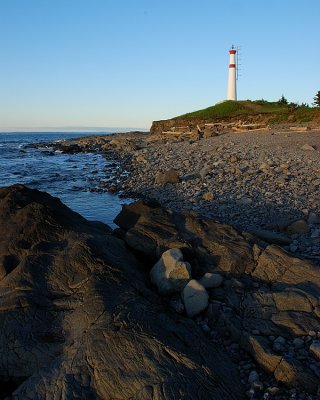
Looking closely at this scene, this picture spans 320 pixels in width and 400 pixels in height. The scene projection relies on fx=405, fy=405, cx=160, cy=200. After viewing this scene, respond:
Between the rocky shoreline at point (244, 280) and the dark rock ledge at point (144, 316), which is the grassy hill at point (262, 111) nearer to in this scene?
the rocky shoreline at point (244, 280)

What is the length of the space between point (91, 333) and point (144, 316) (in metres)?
0.66

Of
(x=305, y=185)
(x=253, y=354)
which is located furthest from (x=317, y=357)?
(x=305, y=185)

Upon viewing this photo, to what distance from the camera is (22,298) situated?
5355 millimetres

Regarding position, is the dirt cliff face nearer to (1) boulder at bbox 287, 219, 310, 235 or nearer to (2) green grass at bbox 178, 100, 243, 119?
(1) boulder at bbox 287, 219, 310, 235

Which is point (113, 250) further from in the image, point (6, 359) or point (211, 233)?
point (6, 359)

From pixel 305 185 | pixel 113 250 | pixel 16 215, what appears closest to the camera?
pixel 113 250

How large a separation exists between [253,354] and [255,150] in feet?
58.8

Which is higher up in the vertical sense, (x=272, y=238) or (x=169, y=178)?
(x=169, y=178)

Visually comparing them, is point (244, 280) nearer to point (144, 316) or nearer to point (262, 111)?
point (144, 316)

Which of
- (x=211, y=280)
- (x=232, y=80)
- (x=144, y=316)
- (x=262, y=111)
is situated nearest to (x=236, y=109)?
(x=262, y=111)

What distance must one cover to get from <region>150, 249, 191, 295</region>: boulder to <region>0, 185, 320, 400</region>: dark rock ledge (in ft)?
0.49

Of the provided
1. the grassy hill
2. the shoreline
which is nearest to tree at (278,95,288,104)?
the grassy hill

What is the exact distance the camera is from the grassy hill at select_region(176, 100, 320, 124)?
3869 cm

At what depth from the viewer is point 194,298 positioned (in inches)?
233
